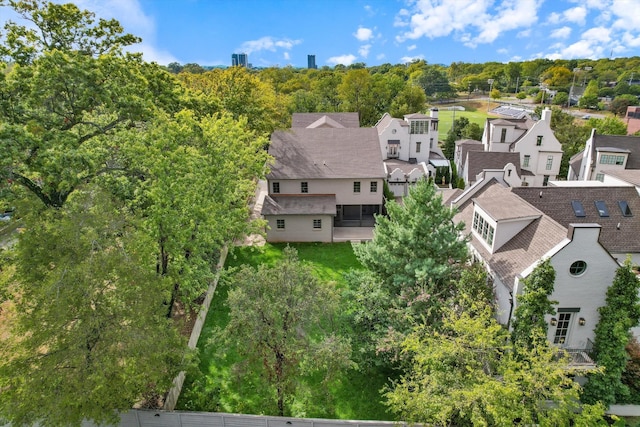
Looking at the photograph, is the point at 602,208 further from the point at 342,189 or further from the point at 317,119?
the point at 317,119

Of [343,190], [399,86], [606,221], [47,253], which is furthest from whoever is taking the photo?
[399,86]

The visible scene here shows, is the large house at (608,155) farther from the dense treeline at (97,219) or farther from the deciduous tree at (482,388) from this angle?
the deciduous tree at (482,388)

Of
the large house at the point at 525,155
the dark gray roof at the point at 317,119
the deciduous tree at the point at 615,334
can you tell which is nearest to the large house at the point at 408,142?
the large house at the point at 525,155

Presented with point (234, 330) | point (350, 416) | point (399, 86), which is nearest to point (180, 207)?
point (234, 330)

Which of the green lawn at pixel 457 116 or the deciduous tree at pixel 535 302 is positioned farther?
the green lawn at pixel 457 116

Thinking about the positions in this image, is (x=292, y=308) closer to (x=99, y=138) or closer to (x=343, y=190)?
(x=99, y=138)

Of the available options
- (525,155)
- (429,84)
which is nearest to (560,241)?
(525,155)
